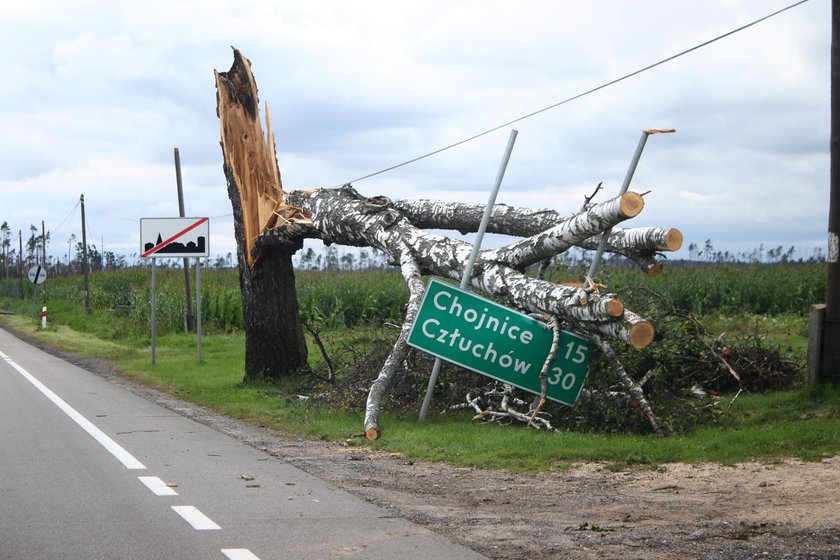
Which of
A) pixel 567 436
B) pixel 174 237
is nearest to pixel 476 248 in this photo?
pixel 567 436

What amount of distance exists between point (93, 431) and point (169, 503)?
15.0ft

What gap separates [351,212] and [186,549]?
8237mm

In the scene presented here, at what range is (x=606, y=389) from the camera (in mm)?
11500

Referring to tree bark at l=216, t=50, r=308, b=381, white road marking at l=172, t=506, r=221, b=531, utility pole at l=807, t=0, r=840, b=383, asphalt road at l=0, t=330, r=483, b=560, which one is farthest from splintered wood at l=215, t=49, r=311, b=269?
white road marking at l=172, t=506, r=221, b=531

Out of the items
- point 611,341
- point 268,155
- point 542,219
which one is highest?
point 268,155

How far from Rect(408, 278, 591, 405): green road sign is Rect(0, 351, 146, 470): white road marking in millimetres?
3304

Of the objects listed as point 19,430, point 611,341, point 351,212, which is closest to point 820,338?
point 611,341

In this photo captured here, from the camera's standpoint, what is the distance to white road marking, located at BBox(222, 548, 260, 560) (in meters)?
6.09

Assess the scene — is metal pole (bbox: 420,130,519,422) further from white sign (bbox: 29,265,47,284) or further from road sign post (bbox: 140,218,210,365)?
white sign (bbox: 29,265,47,284)

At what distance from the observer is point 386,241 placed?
13516 millimetres

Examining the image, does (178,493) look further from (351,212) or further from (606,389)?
(351,212)

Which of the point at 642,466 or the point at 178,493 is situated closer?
the point at 178,493

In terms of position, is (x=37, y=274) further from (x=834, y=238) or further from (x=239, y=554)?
(x=239, y=554)

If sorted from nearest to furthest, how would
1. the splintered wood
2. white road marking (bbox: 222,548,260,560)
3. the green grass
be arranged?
white road marking (bbox: 222,548,260,560), the green grass, the splintered wood
